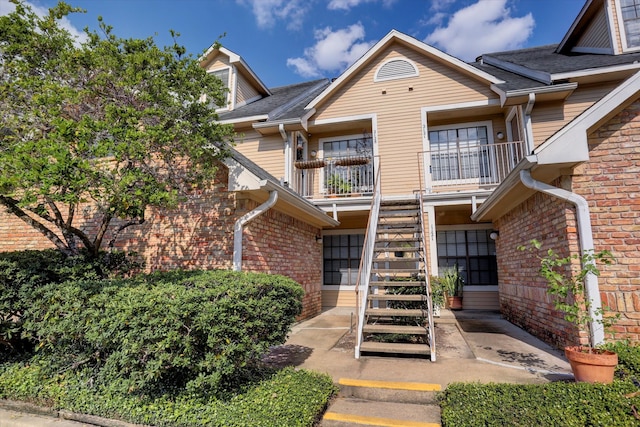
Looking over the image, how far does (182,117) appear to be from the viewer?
522 centimetres

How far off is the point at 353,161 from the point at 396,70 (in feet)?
10.6

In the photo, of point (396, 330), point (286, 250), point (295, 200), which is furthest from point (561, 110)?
point (286, 250)

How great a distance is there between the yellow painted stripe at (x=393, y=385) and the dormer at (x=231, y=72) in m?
9.74

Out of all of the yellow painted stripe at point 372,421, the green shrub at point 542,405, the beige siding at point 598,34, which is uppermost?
the beige siding at point 598,34

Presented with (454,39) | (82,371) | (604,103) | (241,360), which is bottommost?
(82,371)

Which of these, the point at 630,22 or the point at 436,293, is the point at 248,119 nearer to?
the point at 436,293

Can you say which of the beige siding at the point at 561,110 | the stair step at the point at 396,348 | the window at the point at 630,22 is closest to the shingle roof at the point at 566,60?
the window at the point at 630,22

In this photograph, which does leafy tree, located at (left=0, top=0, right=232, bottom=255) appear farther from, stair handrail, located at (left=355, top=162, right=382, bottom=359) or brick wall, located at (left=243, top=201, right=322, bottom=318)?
stair handrail, located at (left=355, top=162, right=382, bottom=359)

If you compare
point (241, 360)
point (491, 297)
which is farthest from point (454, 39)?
point (241, 360)

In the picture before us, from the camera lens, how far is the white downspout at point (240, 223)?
572 centimetres

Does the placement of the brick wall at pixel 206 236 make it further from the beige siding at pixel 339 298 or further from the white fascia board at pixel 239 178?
the beige siding at pixel 339 298

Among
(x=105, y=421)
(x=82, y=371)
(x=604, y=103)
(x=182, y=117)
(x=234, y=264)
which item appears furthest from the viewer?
(x=234, y=264)

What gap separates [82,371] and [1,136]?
10.7 feet

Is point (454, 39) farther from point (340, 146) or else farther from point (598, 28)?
point (340, 146)
